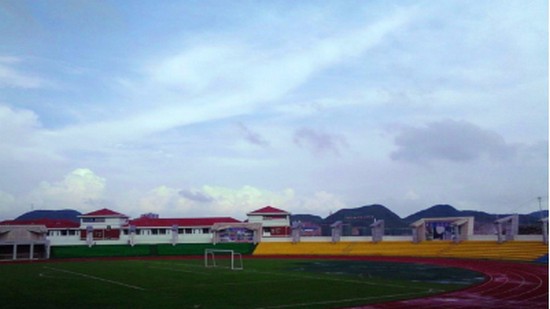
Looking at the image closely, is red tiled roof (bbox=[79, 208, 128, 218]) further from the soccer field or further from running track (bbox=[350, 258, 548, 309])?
running track (bbox=[350, 258, 548, 309])

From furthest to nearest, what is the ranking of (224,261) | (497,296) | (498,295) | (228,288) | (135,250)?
(135,250)
(224,261)
(228,288)
(498,295)
(497,296)

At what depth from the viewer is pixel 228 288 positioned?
2855 cm

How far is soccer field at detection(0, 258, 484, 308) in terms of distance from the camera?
75.2 feet

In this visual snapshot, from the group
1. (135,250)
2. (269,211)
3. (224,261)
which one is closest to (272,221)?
(269,211)

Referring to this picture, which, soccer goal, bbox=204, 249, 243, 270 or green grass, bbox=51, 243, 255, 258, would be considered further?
green grass, bbox=51, 243, 255, 258

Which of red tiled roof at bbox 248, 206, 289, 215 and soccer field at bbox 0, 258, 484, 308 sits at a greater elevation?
red tiled roof at bbox 248, 206, 289, 215

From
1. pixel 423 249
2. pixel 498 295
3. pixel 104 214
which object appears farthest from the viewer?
pixel 104 214

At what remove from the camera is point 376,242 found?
6806cm

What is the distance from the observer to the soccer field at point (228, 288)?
2292cm

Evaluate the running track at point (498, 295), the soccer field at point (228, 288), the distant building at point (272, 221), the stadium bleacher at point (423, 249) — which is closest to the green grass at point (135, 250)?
the stadium bleacher at point (423, 249)

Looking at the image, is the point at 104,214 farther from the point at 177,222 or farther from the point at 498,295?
the point at 498,295

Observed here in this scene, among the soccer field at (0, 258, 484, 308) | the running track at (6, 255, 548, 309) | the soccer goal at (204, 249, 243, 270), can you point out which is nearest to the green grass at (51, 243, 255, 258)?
the soccer goal at (204, 249, 243, 270)

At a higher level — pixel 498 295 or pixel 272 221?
pixel 272 221

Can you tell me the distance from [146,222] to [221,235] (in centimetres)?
1364
